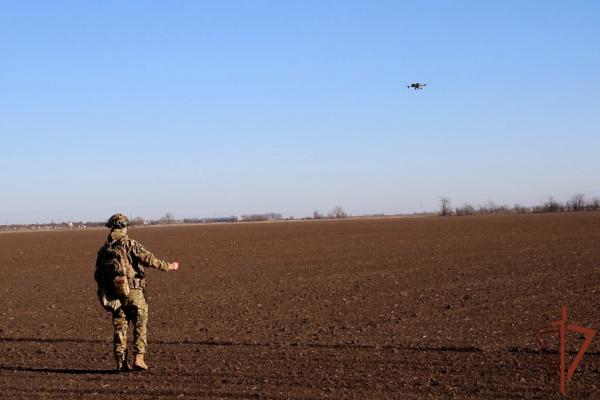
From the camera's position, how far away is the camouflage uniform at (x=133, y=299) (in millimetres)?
8812

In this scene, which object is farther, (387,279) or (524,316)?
(387,279)

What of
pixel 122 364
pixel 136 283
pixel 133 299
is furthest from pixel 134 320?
pixel 122 364

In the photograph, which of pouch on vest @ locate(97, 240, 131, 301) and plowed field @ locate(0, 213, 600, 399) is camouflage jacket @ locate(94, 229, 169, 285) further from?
plowed field @ locate(0, 213, 600, 399)

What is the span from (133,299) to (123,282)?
275 millimetres

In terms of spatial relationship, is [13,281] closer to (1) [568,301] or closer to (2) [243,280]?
(2) [243,280]

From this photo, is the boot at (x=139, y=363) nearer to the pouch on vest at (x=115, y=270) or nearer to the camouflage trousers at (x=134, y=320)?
the camouflage trousers at (x=134, y=320)

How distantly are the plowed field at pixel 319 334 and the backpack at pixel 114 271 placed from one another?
95 cm

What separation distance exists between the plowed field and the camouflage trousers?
328 millimetres

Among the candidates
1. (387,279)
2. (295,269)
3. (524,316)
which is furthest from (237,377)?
(295,269)

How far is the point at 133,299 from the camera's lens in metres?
8.81

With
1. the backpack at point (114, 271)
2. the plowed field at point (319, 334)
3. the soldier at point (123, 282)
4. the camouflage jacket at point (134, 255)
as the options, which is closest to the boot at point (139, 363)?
the soldier at point (123, 282)

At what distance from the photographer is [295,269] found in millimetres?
25344

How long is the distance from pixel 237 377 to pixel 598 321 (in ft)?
20.6

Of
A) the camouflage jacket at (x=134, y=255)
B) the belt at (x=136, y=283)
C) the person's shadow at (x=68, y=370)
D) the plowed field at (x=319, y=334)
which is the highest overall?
the camouflage jacket at (x=134, y=255)
